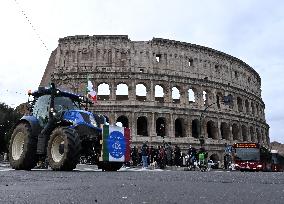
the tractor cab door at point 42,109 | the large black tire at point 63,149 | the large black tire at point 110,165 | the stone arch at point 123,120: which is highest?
the stone arch at point 123,120

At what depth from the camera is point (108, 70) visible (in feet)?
120

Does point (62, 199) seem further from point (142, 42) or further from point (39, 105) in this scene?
point (142, 42)

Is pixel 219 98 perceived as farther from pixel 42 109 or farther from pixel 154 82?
pixel 42 109

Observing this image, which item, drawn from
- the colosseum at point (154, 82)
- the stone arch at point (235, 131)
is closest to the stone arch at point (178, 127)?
the colosseum at point (154, 82)

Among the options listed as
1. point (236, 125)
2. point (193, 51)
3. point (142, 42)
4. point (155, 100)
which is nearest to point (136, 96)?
point (155, 100)

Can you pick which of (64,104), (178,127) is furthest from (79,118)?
(178,127)

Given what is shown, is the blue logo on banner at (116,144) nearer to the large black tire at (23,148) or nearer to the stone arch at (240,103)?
the large black tire at (23,148)

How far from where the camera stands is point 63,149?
357 inches

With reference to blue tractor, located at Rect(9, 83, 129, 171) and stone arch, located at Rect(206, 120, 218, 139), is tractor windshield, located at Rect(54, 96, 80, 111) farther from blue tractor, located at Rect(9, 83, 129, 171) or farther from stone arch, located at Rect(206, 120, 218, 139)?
stone arch, located at Rect(206, 120, 218, 139)

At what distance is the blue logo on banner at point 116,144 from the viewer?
1005cm

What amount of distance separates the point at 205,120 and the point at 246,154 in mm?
12023

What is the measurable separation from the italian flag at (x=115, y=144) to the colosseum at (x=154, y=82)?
2336cm

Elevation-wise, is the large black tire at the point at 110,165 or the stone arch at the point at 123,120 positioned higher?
the stone arch at the point at 123,120

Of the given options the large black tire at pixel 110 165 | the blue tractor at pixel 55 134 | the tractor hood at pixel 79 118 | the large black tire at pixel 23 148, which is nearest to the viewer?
the blue tractor at pixel 55 134
